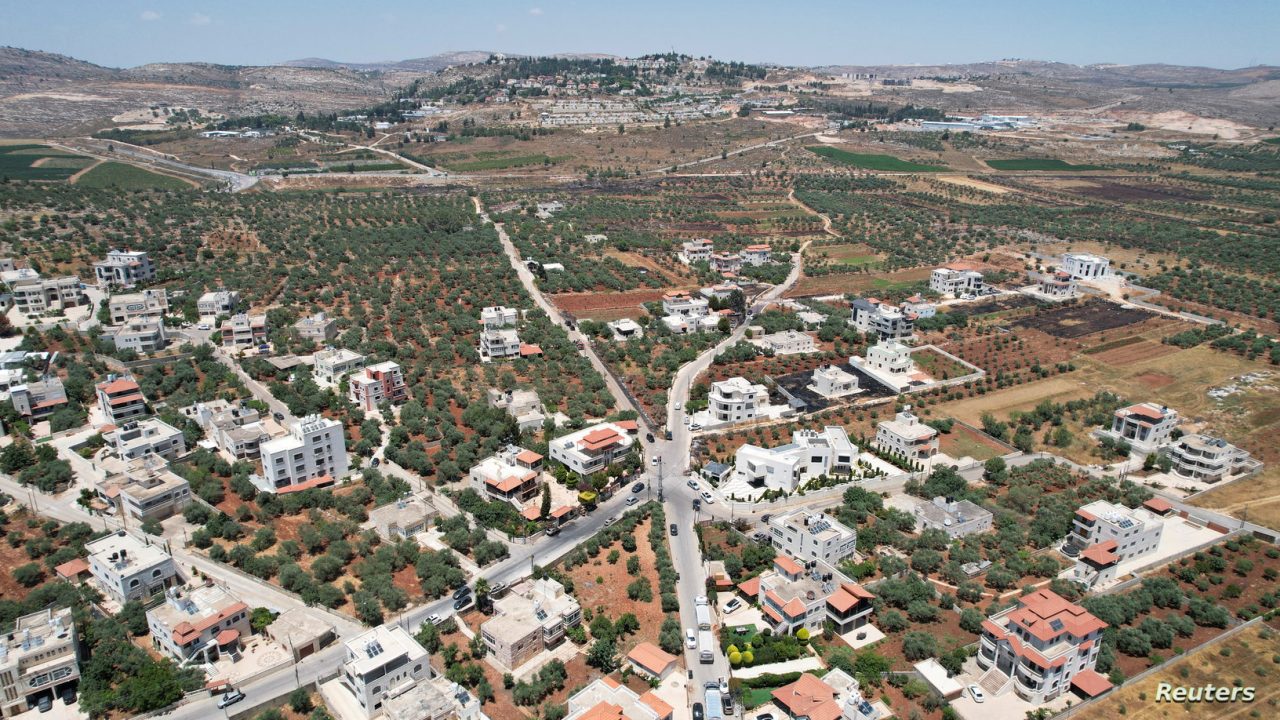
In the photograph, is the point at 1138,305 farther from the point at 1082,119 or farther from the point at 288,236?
the point at 1082,119

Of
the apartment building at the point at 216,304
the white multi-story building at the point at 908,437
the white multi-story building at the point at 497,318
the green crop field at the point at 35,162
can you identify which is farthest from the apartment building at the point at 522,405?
the green crop field at the point at 35,162

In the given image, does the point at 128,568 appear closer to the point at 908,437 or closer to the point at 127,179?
the point at 908,437

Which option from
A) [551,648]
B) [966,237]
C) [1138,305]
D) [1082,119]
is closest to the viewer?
[551,648]

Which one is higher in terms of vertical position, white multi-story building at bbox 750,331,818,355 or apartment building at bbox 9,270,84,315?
apartment building at bbox 9,270,84,315

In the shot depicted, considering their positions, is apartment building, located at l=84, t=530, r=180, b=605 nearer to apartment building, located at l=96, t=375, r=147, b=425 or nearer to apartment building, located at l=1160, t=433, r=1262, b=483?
apartment building, located at l=96, t=375, r=147, b=425

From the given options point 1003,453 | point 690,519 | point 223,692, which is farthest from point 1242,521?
point 223,692

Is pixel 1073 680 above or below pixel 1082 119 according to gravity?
below

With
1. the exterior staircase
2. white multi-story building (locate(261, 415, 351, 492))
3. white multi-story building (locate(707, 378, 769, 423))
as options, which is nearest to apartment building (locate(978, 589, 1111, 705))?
the exterior staircase
